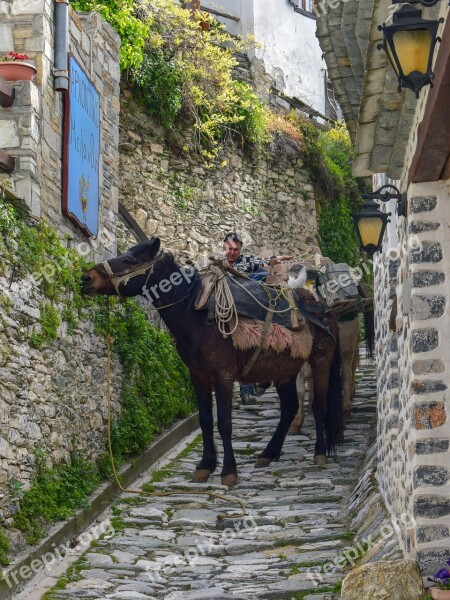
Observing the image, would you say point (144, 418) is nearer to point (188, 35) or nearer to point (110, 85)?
point (110, 85)

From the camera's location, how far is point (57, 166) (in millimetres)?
9406

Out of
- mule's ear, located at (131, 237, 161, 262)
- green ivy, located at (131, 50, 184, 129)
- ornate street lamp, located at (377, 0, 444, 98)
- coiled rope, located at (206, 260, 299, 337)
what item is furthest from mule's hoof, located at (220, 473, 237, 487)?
green ivy, located at (131, 50, 184, 129)

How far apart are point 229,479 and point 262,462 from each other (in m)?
0.94

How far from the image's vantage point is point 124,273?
9727 mm

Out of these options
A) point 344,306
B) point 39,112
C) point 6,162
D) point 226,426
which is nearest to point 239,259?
point 344,306

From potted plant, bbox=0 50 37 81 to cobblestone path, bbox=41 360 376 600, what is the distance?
3707 millimetres

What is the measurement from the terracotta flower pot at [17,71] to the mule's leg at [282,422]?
165 inches

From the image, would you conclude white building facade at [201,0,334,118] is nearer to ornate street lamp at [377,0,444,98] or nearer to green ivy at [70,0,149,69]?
green ivy at [70,0,149,69]

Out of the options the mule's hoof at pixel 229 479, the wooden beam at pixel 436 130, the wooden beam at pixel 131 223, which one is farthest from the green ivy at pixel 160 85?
the wooden beam at pixel 436 130

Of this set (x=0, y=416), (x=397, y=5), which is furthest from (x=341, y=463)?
(x=397, y=5)

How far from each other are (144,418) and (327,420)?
1.90 meters

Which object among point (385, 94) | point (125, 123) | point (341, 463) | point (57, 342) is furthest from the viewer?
point (125, 123)

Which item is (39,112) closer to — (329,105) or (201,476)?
(201,476)

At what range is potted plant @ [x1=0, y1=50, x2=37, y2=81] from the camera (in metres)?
8.63
